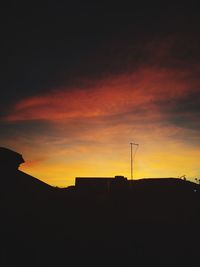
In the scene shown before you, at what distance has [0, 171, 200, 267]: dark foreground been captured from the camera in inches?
519

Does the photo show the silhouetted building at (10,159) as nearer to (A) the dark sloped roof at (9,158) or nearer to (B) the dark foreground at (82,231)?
(A) the dark sloped roof at (9,158)

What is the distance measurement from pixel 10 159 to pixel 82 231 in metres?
6.61

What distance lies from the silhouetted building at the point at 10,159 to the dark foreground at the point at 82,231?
1.47 metres

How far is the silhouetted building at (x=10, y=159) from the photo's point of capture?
17.9 m

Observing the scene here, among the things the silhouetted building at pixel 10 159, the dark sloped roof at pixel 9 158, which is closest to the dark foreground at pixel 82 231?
the silhouetted building at pixel 10 159

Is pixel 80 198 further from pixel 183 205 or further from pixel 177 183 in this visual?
pixel 177 183

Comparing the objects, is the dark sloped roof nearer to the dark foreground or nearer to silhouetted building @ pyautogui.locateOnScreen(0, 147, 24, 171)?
silhouetted building @ pyautogui.locateOnScreen(0, 147, 24, 171)

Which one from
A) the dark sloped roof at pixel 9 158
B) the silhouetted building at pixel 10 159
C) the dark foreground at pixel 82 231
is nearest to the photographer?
the dark foreground at pixel 82 231

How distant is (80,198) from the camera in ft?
55.6

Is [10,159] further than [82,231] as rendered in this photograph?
Yes

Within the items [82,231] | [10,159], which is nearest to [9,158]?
[10,159]

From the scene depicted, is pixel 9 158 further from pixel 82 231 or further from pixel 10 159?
pixel 82 231

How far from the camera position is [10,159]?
725 inches

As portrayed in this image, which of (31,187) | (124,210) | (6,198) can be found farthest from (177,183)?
(6,198)
